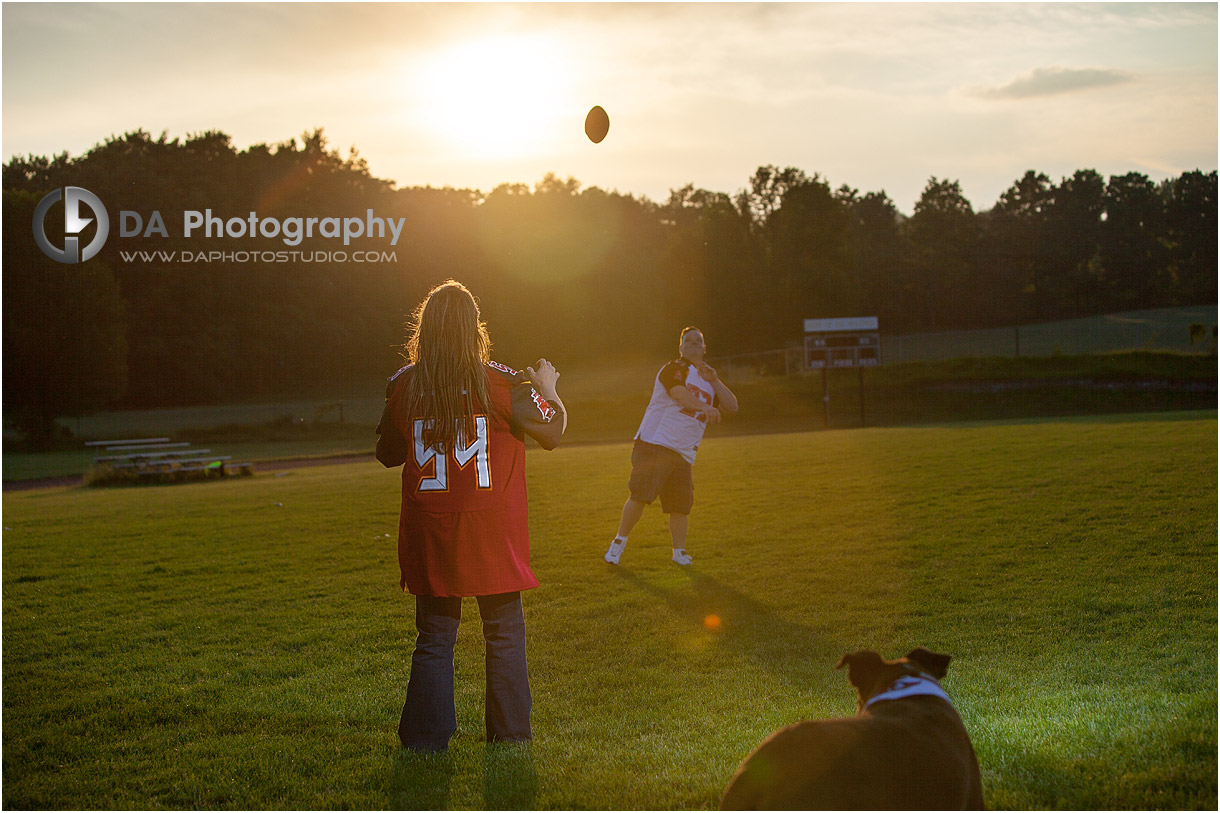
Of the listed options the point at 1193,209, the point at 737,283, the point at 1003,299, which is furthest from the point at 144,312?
the point at 1193,209

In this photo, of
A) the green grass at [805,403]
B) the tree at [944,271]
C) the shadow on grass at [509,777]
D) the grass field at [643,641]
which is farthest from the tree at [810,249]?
the shadow on grass at [509,777]

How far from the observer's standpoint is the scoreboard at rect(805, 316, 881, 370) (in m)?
30.2

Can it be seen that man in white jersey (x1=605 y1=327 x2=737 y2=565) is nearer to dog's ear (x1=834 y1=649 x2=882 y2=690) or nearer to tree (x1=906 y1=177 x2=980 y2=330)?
dog's ear (x1=834 y1=649 x2=882 y2=690)

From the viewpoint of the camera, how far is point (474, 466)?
4.30 meters

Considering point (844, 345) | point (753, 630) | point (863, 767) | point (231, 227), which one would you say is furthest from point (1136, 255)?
point (863, 767)

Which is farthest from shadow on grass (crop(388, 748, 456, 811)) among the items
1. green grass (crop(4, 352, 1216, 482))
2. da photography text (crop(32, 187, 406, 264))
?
green grass (crop(4, 352, 1216, 482))

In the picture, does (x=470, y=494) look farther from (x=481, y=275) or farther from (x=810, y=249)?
(x=810, y=249)

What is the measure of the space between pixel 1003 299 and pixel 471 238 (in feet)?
186

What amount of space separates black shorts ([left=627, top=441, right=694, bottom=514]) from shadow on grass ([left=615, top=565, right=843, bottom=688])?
0.75 m

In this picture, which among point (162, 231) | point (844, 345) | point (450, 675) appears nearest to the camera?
point (450, 675)

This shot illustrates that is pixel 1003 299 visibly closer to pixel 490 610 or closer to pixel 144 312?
pixel 144 312

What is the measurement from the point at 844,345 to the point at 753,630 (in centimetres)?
2451

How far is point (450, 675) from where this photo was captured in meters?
4.42

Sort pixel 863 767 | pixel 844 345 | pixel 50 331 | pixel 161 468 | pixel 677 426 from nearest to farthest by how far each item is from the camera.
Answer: pixel 863 767, pixel 677 426, pixel 161 468, pixel 844 345, pixel 50 331
